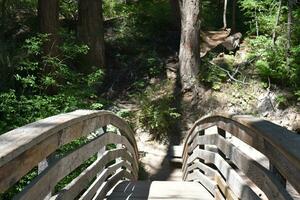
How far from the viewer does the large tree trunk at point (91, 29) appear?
12.6 metres

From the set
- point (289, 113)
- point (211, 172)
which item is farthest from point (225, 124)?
point (289, 113)

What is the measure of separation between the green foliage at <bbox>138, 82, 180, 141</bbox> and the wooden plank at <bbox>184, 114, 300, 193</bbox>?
7.46 m

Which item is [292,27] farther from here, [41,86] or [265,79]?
[41,86]

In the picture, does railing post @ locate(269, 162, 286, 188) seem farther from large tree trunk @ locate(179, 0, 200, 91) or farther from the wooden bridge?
large tree trunk @ locate(179, 0, 200, 91)

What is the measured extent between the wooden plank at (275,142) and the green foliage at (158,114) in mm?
7461

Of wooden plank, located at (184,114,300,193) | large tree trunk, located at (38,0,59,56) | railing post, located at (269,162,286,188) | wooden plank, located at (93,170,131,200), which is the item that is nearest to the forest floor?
large tree trunk, located at (38,0,59,56)

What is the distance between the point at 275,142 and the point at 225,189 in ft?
5.82

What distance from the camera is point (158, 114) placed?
11336 millimetres

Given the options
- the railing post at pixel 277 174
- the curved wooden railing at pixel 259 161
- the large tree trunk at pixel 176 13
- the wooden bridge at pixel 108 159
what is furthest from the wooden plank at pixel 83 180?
the large tree trunk at pixel 176 13

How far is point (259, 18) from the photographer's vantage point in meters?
12.7

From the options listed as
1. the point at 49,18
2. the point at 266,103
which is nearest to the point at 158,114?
the point at 266,103

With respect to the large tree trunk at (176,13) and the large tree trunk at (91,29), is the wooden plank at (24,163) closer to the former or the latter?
the large tree trunk at (91,29)

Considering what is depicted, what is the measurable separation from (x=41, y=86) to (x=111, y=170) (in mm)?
4557

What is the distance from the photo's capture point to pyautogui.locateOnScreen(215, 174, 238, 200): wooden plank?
3.80 meters
